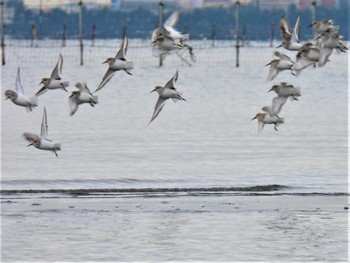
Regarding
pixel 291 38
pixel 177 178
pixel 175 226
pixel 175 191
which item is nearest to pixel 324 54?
pixel 291 38

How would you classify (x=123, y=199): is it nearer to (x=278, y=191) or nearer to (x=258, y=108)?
(x=278, y=191)

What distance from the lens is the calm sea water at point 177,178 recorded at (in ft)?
69.2

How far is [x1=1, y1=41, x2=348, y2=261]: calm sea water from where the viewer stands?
69.2ft

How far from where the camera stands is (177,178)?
30.7m

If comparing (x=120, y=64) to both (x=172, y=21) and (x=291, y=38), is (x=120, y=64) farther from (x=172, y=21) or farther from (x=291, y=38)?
(x=291, y=38)

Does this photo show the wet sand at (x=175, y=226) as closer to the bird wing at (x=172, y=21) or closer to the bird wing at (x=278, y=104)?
the bird wing at (x=278, y=104)

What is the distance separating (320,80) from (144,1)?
75227mm

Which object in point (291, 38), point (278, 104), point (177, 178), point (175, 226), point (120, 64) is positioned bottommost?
point (177, 178)

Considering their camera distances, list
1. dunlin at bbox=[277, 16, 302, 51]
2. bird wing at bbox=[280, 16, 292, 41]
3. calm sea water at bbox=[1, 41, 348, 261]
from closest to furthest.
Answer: calm sea water at bbox=[1, 41, 348, 261] < dunlin at bbox=[277, 16, 302, 51] < bird wing at bbox=[280, 16, 292, 41]

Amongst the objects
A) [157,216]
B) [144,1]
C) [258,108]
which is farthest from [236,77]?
[144,1]

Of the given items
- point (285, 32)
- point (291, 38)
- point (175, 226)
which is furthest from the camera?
point (285, 32)

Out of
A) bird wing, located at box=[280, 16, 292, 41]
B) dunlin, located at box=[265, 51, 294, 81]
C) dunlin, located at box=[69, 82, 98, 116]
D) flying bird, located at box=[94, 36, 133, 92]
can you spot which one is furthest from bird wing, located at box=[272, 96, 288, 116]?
dunlin, located at box=[69, 82, 98, 116]

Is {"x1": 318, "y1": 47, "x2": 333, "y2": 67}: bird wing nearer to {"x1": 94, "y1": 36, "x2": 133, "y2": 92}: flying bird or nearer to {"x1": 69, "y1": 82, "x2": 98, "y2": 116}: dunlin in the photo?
{"x1": 94, "y1": 36, "x2": 133, "y2": 92}: flying bird

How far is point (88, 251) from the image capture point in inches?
803
